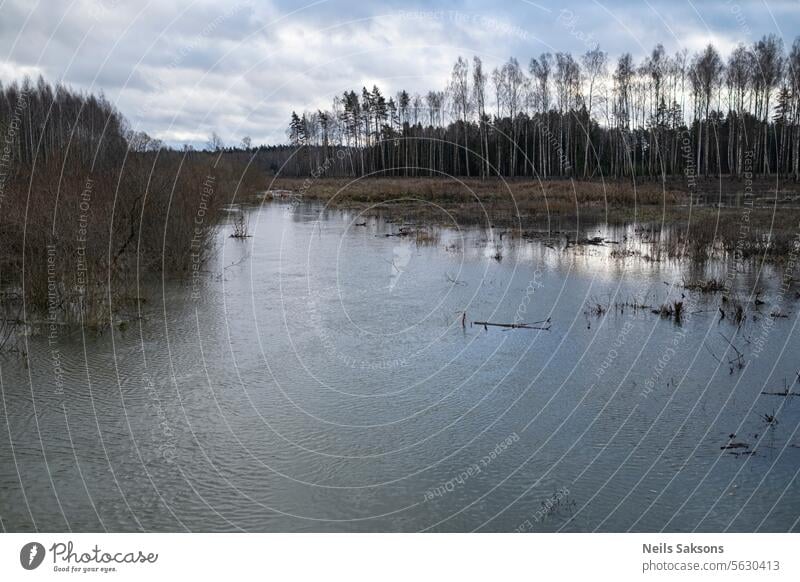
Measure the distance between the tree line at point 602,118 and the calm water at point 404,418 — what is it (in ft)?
96.5

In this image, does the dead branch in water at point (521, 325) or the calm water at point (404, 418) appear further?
the dead branch in water at point (521, 325)

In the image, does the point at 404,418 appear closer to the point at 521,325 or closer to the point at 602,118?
the point at 521,325

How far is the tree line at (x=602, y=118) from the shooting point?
41.3 metres

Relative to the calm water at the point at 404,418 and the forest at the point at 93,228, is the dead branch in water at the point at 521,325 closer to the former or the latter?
the calm water at the point at 404,418

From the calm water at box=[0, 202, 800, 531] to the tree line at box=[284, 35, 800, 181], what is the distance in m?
29.4

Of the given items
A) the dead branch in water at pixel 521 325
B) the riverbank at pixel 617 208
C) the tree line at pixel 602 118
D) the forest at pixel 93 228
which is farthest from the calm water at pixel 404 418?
the tree line at pixel 602 118

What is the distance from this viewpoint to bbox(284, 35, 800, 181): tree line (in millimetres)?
41253

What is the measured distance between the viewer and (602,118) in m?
52.2

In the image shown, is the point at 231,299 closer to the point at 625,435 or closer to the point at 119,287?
the point at 119,287

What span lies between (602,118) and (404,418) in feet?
163

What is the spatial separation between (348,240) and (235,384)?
14.0 metres

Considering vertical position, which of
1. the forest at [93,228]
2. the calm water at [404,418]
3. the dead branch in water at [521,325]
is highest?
the forest at [93,228]

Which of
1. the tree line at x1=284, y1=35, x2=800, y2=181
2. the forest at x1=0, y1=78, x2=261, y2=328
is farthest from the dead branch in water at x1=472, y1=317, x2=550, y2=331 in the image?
the tree line at x1=284, y1=35, x2=800, y2=181

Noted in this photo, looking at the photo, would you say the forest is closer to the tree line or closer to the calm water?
the calm water
